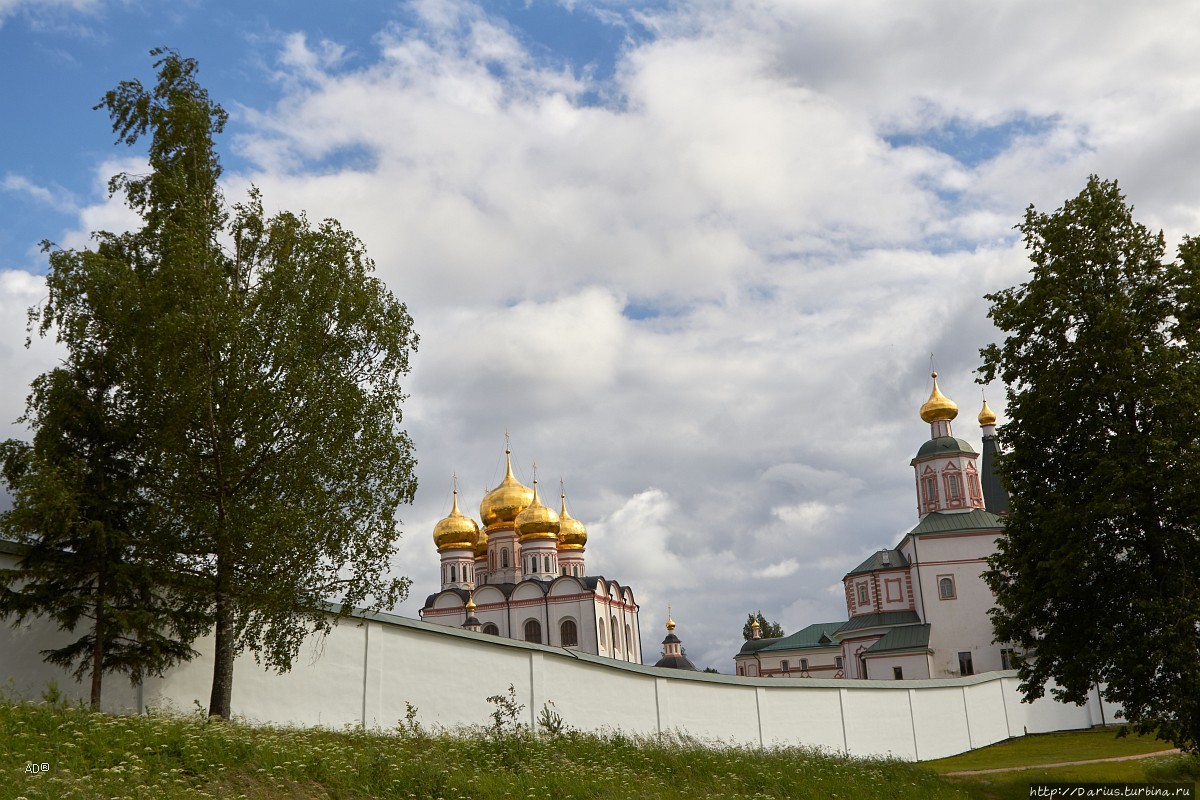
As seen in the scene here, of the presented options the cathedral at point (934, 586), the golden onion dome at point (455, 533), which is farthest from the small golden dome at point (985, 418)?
the golden onion dome at point (455, 533)

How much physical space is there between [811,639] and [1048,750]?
41.0 metres

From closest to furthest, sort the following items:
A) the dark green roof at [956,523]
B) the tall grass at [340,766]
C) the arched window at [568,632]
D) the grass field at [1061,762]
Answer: the tall grass at [340,766] < the grass field at [1061,762] < the dark green roof at [956,523] < the arched window at [568,632]

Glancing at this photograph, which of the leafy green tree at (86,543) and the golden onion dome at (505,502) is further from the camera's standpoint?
the golden onion dome at (505,502)

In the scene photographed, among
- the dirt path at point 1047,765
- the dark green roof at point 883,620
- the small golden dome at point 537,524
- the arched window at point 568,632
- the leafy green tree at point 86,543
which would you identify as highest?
the small golden dome at point 537,524

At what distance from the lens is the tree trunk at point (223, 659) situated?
46.3 feet

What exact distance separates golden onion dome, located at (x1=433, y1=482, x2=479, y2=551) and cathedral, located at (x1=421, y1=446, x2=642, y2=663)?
Result: 0.20 ft

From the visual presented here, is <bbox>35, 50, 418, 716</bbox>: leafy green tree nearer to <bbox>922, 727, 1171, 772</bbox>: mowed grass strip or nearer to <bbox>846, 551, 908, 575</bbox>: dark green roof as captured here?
<bbox>922, 727, 1171, 772</bbox>: mowed grass strip

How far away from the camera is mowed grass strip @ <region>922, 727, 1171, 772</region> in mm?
24156

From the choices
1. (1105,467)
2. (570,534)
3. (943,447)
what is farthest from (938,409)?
(1105,467)

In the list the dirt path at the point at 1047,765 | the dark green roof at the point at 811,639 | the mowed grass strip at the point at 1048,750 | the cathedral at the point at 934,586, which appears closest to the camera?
the dirt path at the point at 1047,765

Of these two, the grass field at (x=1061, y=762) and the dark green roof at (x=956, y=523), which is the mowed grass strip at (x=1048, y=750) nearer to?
the grass field at (x=1061, y=762)

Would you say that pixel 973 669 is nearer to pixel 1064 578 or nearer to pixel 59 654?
pixel 1064 578

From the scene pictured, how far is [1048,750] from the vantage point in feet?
90.7

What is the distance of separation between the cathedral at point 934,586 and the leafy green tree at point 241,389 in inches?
1443
